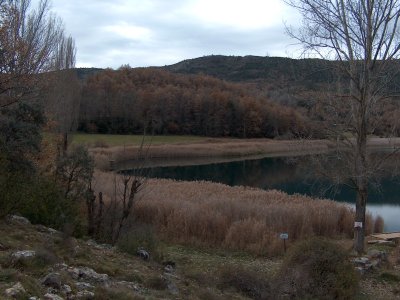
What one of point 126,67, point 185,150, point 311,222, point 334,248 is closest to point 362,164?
point 334,248

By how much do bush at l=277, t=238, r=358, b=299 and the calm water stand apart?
13.9 m

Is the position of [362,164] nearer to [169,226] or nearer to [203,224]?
[203,224]

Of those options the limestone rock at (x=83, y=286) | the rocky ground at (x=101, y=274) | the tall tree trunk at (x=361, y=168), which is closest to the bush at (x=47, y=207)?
the rocky ground at (x=101, y=274)

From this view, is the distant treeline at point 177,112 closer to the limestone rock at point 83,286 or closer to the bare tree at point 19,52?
the bare tree at point 19,52

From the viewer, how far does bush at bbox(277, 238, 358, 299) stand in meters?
8.09

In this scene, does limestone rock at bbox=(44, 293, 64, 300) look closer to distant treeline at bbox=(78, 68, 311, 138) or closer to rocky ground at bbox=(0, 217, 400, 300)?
rocky ground at bbox=(0, 217, 400, 300)

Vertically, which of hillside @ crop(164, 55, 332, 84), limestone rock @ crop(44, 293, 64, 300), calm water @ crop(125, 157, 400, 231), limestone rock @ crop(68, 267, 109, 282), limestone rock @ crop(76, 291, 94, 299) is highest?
hillside @ crop(164, 55, 332, 84)

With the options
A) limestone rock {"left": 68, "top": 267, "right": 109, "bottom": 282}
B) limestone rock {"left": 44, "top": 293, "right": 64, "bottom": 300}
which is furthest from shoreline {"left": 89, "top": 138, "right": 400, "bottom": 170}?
limestone rock {"left": 44, "top": 293, "right": 64, "bottom": 300}

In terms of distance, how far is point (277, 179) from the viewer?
4212 centimetres

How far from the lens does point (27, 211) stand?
1028 cm

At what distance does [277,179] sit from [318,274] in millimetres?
34192

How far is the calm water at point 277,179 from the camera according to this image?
2708 cm

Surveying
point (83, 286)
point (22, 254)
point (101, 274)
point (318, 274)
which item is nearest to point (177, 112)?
point (318, 274)

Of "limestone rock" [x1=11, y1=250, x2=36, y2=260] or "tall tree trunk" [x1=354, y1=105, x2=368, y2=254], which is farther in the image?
"tall tree trunk" [x1=354, y1=105, x2=368, y2=254]
